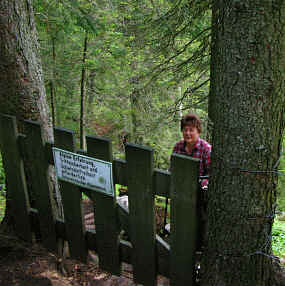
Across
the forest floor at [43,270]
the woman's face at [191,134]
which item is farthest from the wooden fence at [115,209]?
the woman's face at [191,134]

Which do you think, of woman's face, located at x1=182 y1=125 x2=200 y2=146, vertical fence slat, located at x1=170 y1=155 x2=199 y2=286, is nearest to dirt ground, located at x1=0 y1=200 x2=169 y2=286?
vertical fence slat, located at x1=170 y1=155 x2=199 y2=286

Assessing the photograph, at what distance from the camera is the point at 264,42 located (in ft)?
5.46

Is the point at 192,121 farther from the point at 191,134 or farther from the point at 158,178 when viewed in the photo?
the point at 158,178

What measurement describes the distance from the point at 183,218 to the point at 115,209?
A: 811mm

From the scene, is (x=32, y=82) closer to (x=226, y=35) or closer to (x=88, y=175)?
(x=88, y=175)

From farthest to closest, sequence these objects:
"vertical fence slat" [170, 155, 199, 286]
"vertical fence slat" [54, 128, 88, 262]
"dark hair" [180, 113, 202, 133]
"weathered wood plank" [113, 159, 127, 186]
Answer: "dark hair" [180, 113, 202, 133]
"vertical fence slat" [54, 128, 88, 262]
"weathered wood plank" [113, 159, 127, 186]
"vertical fence slat" [170, 155, 199, 286]

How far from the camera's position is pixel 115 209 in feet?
9.42

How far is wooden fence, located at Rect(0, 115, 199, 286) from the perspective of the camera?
2375 millimetres

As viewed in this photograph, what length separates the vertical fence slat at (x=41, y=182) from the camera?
10.1ft

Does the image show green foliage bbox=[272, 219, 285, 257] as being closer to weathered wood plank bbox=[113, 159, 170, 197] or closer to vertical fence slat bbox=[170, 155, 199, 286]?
vertical fence slat bbox=[170, 155, 199, 286]

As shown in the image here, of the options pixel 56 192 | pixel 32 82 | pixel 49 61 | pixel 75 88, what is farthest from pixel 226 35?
pixel 75 88

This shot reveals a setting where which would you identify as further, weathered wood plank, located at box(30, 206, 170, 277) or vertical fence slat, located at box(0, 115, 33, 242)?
vertical fence slat, located at box(0, 115, 33, 242)

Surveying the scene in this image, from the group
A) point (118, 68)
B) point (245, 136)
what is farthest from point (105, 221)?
point (118, 68)

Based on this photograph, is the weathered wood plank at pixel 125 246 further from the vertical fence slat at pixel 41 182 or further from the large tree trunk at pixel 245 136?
the large tree trunk at pixel 245 136
